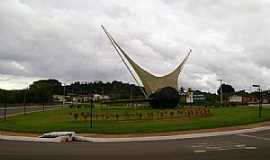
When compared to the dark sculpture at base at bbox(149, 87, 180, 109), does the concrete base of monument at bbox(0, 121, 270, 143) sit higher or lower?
lower

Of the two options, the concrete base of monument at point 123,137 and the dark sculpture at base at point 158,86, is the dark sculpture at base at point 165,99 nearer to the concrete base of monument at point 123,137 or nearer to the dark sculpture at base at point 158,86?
the dark sculpture at base at point 158,86

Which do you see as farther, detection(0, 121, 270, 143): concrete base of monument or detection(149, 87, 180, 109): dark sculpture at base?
detection(149, 87, 180, 109): dark sculpture at base

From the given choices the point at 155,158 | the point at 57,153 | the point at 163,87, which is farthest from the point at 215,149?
the point at 163,87

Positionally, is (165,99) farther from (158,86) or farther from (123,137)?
(123,137)

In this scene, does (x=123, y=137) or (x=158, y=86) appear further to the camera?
(x=158, y=86)

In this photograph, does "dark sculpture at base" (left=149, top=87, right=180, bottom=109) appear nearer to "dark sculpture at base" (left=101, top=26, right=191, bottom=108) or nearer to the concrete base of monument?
"dark sculpture at base" (left=101, top=26, right=191, bottom=108)

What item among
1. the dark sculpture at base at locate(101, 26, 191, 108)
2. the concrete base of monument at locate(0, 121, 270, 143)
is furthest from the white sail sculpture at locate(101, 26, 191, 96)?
→ the concrete base of monument at locate(0, 121, 270, 143)

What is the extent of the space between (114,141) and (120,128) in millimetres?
6704

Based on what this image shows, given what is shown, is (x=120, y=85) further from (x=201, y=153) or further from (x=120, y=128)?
(x=201, y=153)

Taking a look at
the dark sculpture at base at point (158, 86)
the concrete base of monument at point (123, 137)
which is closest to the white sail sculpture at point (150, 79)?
the dark sculpture at base at point (158, 86)

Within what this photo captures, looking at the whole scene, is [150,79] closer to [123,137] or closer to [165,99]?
[165,99]

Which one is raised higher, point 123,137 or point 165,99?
point 165,99

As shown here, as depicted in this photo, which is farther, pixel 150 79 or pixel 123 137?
pixel 150 79

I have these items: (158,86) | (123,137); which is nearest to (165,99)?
(158,86)
